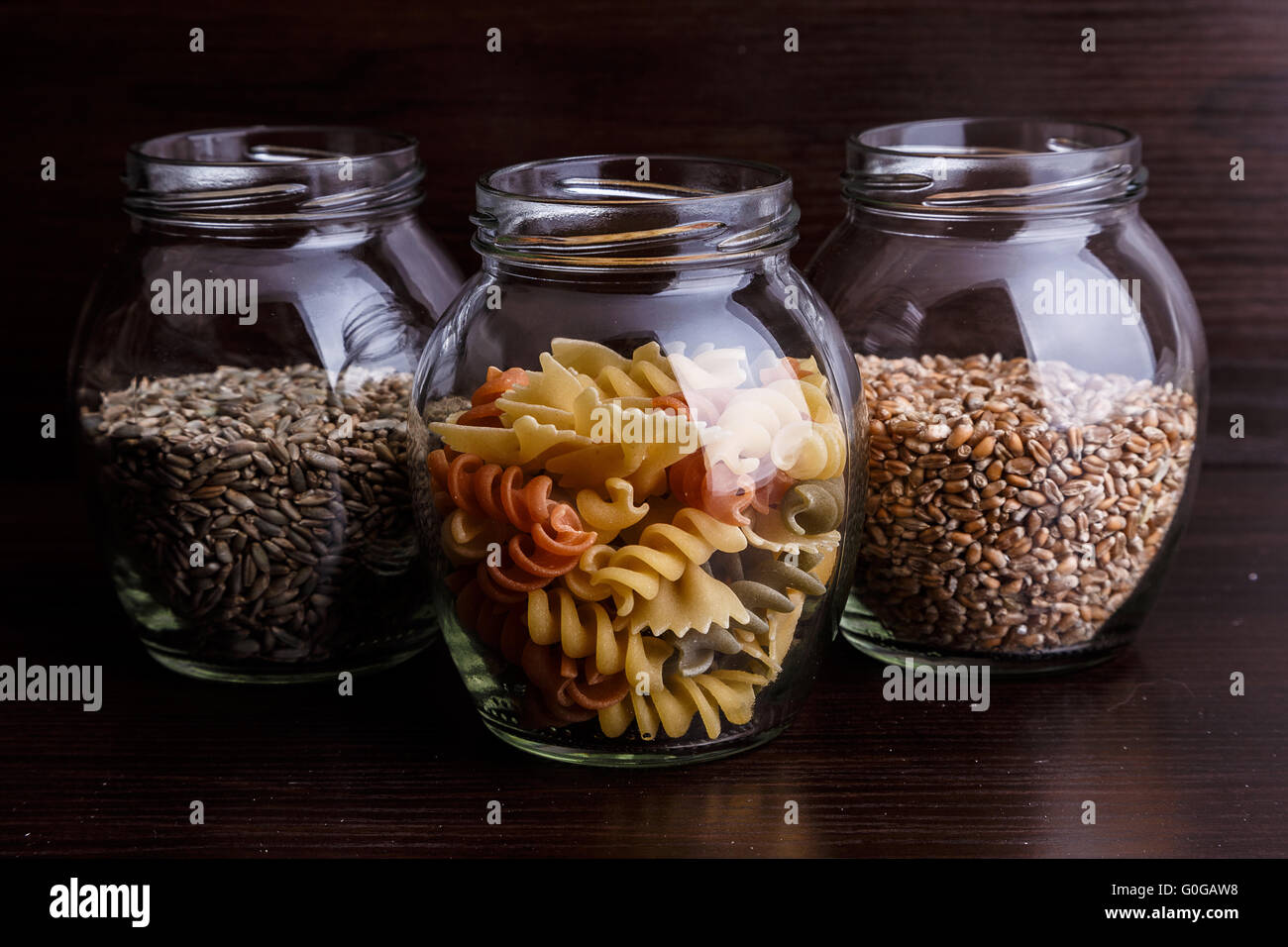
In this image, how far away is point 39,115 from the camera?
3.67 feet

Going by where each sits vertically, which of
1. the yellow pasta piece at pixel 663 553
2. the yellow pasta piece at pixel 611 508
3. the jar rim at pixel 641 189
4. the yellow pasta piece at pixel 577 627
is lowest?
Answer: the yellow pasta piece at pixel 577 627

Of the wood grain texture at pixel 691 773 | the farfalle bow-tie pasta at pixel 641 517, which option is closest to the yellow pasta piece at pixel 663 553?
the farfalle bow-tie pasta at pixel 641 517

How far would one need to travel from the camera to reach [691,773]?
0.76 meters

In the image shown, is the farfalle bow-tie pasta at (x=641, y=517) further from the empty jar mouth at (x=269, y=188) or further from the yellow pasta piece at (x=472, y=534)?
the empty jar mouth at (x=269, y=188)

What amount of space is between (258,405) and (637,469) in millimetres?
263

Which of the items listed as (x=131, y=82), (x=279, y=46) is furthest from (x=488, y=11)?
(x=131, y=82)

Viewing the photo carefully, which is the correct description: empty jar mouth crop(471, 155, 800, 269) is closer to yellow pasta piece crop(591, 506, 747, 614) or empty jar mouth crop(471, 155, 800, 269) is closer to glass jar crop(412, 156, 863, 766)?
glass jar crop(412, 156, 863, 766)

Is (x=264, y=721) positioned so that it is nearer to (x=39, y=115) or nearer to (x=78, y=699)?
(x=78, y=699)

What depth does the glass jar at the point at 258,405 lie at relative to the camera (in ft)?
2.66

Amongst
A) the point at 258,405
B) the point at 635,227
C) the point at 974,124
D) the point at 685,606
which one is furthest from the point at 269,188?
the point at 974,124

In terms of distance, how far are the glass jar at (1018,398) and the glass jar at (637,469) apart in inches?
2.8
